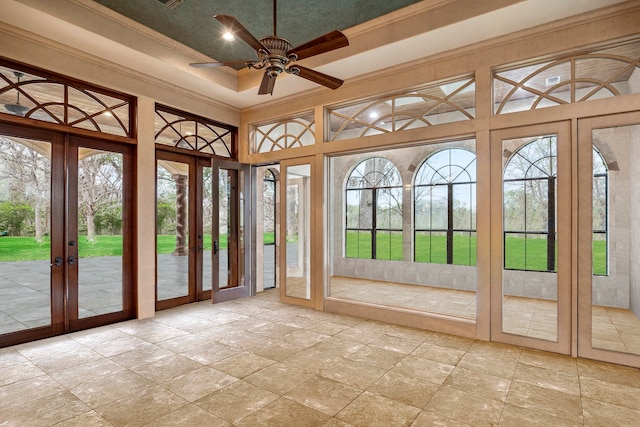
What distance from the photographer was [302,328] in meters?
4.39

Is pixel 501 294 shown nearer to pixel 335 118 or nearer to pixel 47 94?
pixel 335 118

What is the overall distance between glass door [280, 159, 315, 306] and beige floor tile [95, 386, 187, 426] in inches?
115

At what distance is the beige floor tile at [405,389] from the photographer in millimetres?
2654

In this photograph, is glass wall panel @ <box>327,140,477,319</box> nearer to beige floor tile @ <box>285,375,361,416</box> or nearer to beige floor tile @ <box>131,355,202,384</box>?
beige floor tile @ <box>285,375,361,416</box>

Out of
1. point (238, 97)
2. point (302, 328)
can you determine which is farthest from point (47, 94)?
point (302, 328)

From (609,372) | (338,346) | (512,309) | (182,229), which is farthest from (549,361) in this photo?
(182,229)

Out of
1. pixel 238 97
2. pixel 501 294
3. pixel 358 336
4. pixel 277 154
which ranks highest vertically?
pixel 238 97

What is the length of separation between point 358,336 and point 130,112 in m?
4.33

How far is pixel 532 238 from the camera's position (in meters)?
6.39

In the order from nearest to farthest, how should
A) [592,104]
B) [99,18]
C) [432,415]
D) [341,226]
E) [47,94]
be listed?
[432,415] → [592,104] → [99,18] → [47,94] → [341,226]

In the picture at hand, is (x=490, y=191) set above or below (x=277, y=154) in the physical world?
below

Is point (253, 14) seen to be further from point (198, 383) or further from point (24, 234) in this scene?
point (198, 383)

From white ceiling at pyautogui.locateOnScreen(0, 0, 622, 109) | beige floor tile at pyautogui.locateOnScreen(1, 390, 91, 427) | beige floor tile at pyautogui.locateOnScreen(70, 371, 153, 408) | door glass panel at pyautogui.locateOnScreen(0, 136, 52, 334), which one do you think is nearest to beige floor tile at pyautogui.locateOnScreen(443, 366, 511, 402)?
beige floor tile at pyautogui.locateOnScreen(70, 371, 153, 408)

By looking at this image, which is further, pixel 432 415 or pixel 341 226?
pixel 341 226
